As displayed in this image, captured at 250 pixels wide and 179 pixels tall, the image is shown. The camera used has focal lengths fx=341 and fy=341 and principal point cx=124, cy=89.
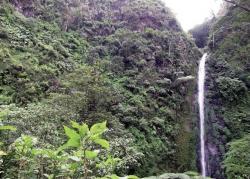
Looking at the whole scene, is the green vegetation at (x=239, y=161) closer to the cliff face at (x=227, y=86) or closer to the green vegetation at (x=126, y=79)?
the green vegetation at (x=126, y=79)

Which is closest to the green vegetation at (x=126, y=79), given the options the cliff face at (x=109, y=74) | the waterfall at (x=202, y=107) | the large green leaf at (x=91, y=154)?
the cliff face at (x=109, y=74)

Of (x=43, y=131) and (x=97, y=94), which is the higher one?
(x=97, y=94)

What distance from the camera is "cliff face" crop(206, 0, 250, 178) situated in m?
19.9

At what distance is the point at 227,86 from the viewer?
938 inches

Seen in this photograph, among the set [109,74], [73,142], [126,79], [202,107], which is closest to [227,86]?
[202,107]

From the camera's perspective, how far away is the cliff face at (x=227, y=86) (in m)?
19.9

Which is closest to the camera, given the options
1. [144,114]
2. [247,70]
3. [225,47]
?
[144,114]

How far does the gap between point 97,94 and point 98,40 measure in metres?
13.8

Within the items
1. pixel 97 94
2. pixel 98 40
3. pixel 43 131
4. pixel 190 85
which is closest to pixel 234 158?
pixel 97 94

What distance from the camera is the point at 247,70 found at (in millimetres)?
25625

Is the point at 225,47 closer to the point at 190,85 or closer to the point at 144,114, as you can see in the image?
the point at 190,85

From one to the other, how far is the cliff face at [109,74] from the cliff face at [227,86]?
1346mm

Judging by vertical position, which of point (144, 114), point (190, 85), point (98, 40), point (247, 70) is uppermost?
point (98, 40)

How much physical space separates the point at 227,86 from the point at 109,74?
836cm
